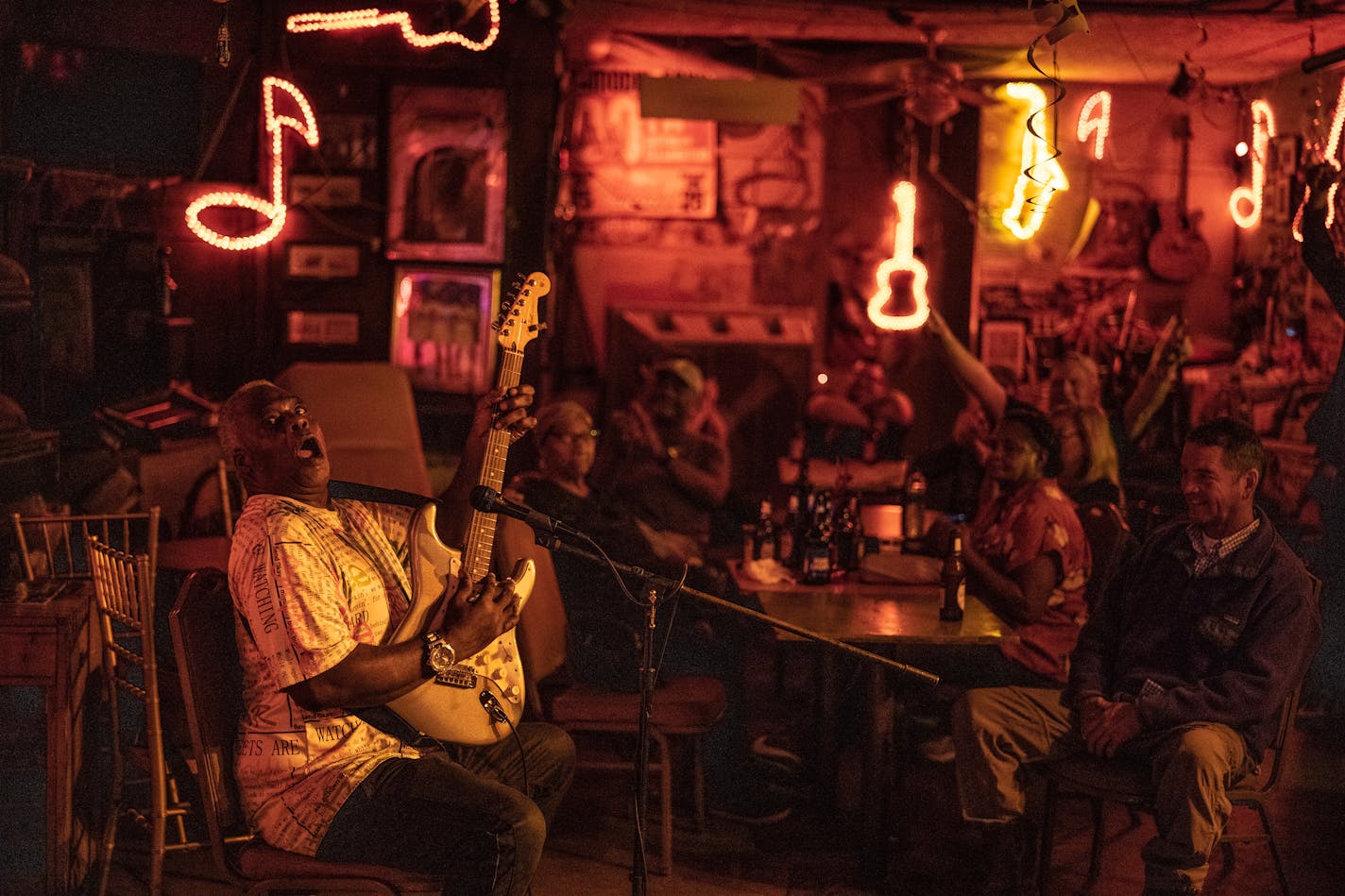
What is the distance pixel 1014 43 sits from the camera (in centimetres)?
796

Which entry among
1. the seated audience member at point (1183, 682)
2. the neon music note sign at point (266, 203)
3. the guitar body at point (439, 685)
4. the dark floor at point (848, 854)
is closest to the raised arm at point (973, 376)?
the dark floor at point (848, 854)

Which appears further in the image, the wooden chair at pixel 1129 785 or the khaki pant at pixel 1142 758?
the wooden chair at pixel 1129 785

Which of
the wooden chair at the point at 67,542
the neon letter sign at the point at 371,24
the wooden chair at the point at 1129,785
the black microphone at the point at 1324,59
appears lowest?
the wooden chair at the point at 1129,785

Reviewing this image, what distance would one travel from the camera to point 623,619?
5.01 m

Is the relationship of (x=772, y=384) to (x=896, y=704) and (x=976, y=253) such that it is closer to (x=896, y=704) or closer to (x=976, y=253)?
(x=976, y=253)

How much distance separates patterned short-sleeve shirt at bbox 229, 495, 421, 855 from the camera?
3172 mm

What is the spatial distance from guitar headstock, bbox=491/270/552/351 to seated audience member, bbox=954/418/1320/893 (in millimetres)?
1769

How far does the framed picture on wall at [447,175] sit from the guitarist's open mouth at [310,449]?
4549mm

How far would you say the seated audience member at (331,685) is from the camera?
10.5ft

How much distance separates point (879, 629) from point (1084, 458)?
6.43 ft

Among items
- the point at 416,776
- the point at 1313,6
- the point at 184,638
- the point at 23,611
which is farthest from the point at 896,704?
the point at 1313,6

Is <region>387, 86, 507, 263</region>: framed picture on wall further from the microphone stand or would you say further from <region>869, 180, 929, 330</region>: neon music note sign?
the microphone stand

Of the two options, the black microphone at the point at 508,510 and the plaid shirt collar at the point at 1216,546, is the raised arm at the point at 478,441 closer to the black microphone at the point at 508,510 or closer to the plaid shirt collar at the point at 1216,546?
the black microphone at the point at 508,510

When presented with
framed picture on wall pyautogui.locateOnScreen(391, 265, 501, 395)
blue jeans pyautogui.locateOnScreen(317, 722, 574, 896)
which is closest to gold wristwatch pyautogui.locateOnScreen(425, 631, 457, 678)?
blue jeans pyautogui.locateOnScreen(317, 722, 574, 896)
